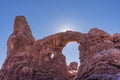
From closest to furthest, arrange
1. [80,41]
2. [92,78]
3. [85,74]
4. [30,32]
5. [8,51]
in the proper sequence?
[92,78], [85,74], [80,41], [8,51], [30,32]

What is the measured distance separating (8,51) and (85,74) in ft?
94.3

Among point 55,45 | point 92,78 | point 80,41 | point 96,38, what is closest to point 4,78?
point 55,45

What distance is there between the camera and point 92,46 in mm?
46844

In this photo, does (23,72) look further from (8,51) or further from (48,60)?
(8,51)

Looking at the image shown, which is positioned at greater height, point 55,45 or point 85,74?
point 55,45

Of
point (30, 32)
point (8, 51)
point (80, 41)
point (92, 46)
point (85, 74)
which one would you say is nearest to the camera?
point (85, 74)

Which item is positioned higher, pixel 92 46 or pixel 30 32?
pixel 30 32

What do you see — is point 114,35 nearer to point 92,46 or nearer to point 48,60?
point 92,46

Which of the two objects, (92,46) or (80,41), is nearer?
(92,46)

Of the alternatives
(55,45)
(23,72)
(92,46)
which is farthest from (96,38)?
(23,72)

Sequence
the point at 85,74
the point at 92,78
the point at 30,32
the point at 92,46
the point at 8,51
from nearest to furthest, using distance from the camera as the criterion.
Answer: the point at 92,78 → the point at 85,74 → the point at 92,46 → the point at 8,51 → the point at 30,32

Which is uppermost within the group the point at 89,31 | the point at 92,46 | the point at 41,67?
the point at 89,31

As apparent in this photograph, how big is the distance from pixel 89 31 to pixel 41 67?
13651 mm

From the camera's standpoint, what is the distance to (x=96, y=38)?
47.7 m
